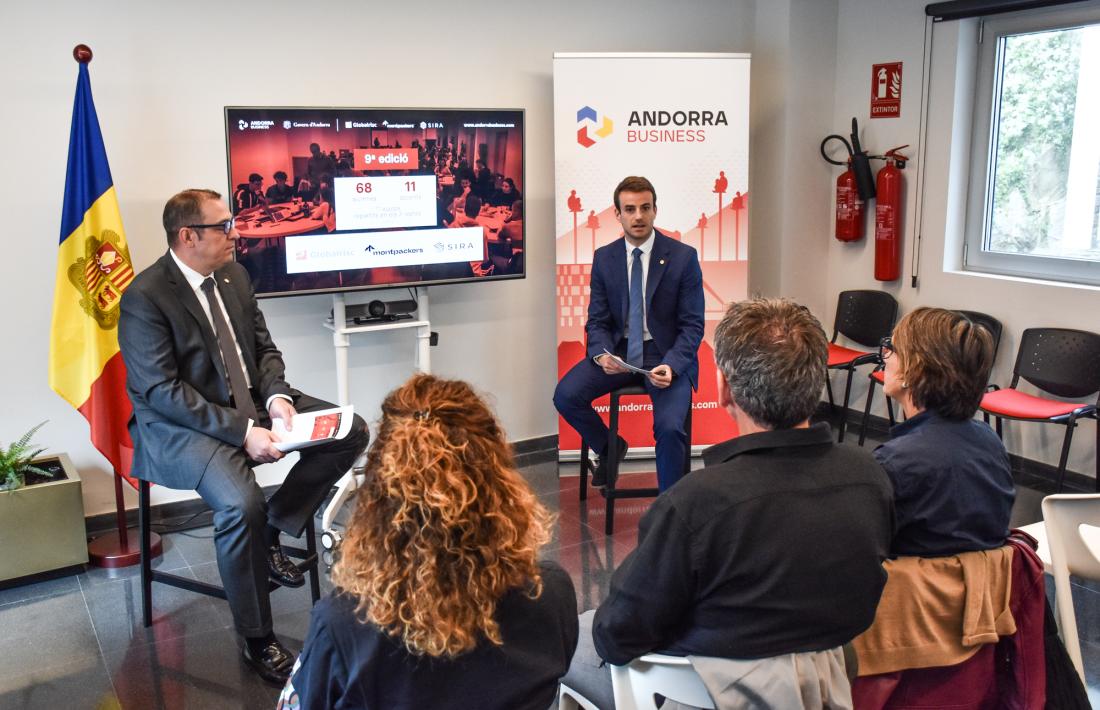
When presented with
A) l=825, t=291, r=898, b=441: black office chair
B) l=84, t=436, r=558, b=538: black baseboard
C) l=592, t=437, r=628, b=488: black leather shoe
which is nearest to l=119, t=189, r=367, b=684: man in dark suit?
l=84, t=436, r=558, b=538: black baseboard

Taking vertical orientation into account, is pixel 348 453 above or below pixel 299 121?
below

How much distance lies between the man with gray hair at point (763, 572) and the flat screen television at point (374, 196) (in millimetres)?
2660

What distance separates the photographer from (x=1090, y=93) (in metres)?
4.48

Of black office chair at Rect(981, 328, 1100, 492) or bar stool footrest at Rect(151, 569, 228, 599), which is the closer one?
bar stool footrest at Rect(151, 569, 228, 599)

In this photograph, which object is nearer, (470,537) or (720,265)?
(470,537)

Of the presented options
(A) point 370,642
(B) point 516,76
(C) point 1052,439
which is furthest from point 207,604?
(C) point 1052,439

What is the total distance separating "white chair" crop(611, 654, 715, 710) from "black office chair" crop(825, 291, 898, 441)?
3.54m

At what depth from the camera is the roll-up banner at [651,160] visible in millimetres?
4742

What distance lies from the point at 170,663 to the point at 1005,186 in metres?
4.38

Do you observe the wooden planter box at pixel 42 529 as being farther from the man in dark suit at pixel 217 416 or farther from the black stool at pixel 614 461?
the black stool at pixel 614 461

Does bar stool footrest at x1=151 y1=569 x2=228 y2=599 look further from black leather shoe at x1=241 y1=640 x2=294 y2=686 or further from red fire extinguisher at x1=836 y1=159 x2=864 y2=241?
red fire extinguisher at x1=836 y1=159 x2=864 y2=241

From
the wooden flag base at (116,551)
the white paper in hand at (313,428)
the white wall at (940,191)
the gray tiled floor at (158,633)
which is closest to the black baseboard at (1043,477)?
the white wall at (940,191)

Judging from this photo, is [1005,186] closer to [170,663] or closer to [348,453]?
[348,453]

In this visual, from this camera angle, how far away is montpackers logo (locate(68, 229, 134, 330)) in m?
3.65
